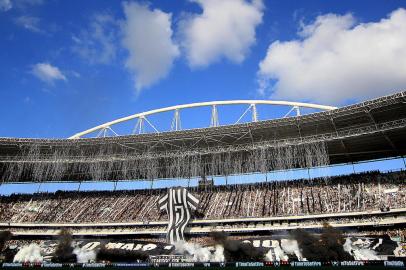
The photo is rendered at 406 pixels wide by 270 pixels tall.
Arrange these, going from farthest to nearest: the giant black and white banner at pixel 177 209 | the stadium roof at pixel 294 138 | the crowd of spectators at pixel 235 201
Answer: the giant black and white banner at pixel 177 209, the crowd of spectators at pixel 235 201, the stadium roof at pixel 294 138

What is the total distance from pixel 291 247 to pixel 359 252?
6.78 m

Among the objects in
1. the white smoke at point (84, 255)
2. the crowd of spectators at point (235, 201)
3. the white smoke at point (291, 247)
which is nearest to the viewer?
the white smoke at point (291, 247)

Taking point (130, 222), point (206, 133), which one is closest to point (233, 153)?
point (206, 133)

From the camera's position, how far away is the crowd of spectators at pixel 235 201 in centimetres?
4869

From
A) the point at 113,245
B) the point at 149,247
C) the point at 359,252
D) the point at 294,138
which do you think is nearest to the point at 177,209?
the point at 149,247

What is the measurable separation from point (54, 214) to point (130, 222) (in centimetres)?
1450

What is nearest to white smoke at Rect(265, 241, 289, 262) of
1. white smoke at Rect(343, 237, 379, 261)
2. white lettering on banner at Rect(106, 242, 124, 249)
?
white smoke at Rect(343, 237, 379, 261)

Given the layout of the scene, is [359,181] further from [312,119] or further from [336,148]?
[312,119]

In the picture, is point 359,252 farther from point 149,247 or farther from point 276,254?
point 149,247

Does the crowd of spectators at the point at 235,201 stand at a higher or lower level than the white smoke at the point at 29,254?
higher

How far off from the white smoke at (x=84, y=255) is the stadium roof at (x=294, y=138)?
1649 cm

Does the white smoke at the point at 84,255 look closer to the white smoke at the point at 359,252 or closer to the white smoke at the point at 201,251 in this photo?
the white smoke at the point at 201,251

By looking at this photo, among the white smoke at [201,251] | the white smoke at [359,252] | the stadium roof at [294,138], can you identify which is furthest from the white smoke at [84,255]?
the white smoke at [359,252]

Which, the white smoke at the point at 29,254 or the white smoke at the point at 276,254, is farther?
the white smoke at the point at 29,254
